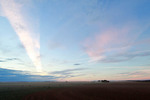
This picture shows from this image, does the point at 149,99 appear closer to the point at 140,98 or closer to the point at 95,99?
the point at 140,98

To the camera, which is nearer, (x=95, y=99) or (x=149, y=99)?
(x=149, y=99)

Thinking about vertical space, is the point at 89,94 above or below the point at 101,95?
above

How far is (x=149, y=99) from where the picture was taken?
59.1 feet

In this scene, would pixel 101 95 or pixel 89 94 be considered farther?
pixel 89 94

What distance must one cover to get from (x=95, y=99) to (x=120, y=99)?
393cm

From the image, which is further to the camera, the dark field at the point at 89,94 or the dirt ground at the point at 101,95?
the dark field at the point at 89,94

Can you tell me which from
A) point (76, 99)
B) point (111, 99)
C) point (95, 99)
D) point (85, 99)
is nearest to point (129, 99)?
point (111, 99)

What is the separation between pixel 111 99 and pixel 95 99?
101 inches

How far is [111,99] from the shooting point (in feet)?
64.3

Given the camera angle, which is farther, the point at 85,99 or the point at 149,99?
the point at 85,99

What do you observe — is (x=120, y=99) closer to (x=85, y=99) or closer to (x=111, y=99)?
(x=111, y=99)

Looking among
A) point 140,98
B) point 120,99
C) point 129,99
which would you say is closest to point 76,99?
point 120,99

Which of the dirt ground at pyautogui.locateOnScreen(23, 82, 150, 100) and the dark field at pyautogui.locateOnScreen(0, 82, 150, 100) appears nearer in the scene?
the dirt ground at pyautogui.locateOnScreen(23, 82, 150, 100)

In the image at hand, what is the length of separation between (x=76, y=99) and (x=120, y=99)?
7.07 metres
